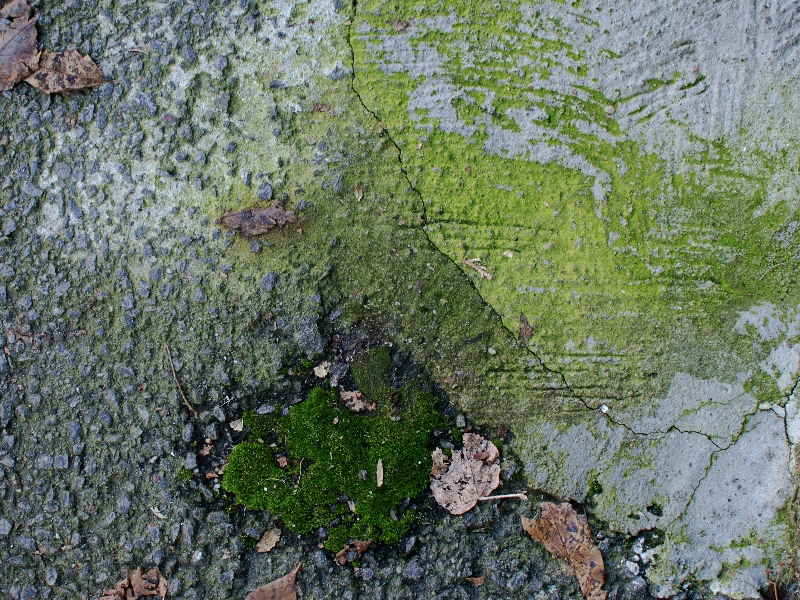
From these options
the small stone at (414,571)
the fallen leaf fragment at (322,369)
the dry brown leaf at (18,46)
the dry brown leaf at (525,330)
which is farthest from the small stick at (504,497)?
the dry brown leaf at (18,46)

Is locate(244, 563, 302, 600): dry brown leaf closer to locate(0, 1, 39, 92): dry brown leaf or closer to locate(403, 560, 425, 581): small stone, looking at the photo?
locate(403, 560, 425, 581): small stone

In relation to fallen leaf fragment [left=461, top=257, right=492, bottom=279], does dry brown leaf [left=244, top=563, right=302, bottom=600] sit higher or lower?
lower

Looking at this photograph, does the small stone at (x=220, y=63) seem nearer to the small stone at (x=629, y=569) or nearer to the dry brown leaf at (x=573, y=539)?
the dry brown leaf at (x=573, y=539)

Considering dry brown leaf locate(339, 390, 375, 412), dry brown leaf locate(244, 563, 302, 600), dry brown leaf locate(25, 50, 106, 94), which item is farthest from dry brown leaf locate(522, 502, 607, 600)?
dry brown leaf locate(25, 50, 106, 94)

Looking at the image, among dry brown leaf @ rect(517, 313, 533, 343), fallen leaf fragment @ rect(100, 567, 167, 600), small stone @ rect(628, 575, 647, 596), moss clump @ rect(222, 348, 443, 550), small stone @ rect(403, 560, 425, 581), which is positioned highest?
dry brown leaf @ rect(517, 313, 533, 343)

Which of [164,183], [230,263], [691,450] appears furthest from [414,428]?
[164,183]
